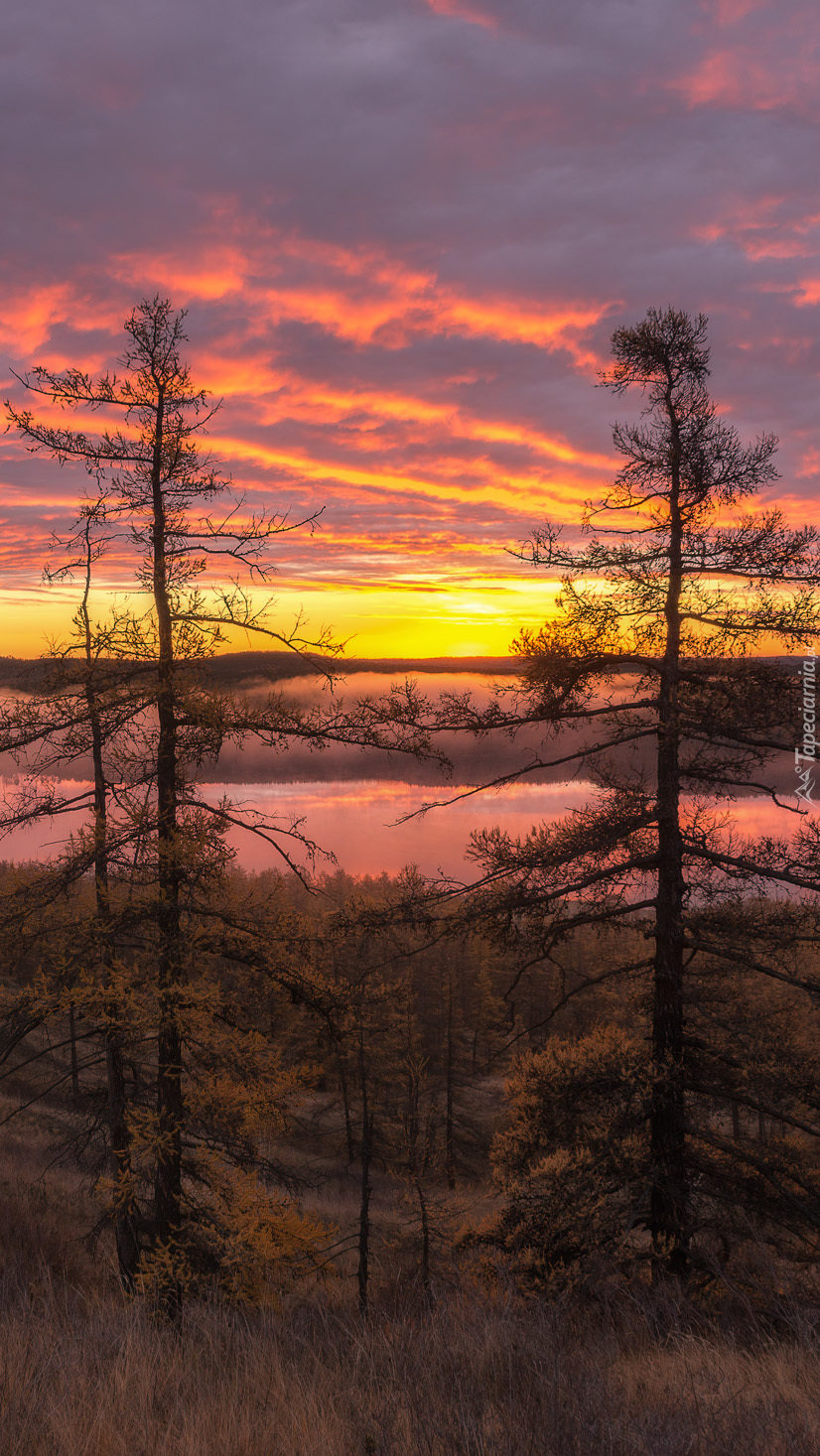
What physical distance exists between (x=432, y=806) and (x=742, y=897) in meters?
4.10

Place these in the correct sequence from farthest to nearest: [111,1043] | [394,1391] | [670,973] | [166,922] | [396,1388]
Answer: [111,1043], [166,922], [670,973], [396,1388], [394,1391]

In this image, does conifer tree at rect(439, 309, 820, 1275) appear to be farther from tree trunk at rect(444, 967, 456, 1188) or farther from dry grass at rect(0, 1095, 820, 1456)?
tree trunk at rect(444, 967, 456, 1188)

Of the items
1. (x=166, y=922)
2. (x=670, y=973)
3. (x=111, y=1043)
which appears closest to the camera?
(x=670, y=973)

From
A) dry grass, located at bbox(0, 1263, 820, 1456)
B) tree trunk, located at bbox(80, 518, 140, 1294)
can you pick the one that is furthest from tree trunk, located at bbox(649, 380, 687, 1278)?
tree trunk, located at bbox(80, 518, 140, 1294)

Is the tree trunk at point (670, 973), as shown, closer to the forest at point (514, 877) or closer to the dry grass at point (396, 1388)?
the forest at point (514, 877)

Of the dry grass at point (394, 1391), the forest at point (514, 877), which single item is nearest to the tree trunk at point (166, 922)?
the forest at point (514, 877)

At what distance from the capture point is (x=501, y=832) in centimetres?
1034

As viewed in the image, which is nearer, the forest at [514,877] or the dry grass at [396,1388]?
the dry grass at [396,1388]

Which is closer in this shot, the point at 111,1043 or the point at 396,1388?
the point at 396,1388

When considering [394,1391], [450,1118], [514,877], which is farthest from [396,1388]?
[450,1118]

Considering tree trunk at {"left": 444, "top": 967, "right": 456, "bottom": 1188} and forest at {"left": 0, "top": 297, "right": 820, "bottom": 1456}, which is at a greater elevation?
forest at {"left": 0, "top": 297, "right": 820, "bottom": 1456}

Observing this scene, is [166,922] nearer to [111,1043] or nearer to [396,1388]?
[111,1043]

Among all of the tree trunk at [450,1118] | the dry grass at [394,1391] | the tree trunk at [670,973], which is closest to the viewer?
the dry grass at [394,1391]

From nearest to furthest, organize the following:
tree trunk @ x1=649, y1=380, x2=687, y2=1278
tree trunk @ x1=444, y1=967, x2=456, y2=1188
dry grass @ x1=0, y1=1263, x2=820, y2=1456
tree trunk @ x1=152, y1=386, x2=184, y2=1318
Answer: dry grass @ x1=0, y1=1263, x2=820, y2=1456
tree trunk @ x1=649, y1=380, x2=687, y2=1278
tree trunk @ x1=152, y1=386, x2=184, y2=1318
tree trunk @ x1=444, y1=967, x2=456, y2=1188
